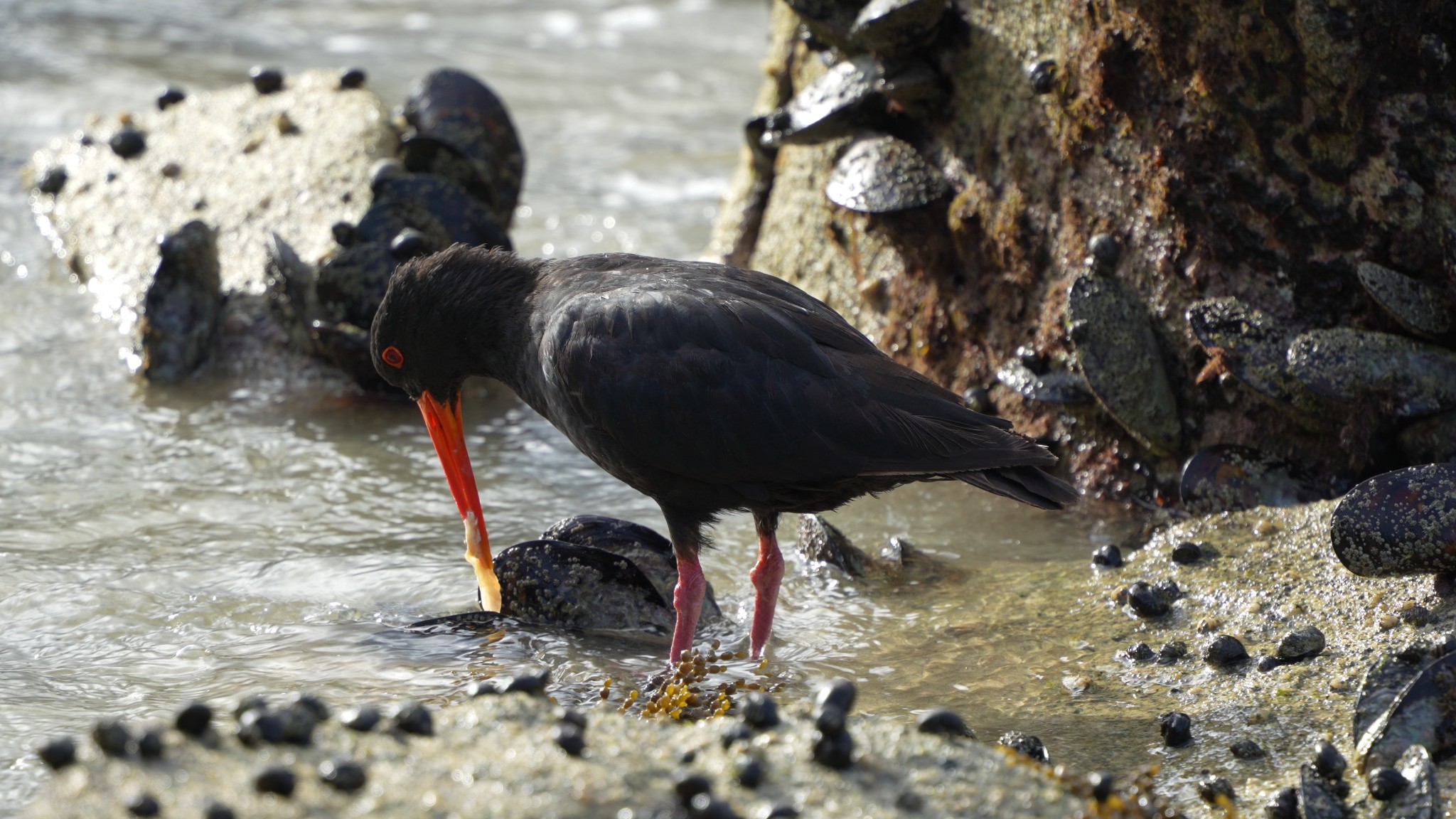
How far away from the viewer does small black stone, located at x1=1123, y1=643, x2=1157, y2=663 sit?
A: 3.86m

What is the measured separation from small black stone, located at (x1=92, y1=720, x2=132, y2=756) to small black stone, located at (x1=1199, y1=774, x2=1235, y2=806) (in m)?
2.28

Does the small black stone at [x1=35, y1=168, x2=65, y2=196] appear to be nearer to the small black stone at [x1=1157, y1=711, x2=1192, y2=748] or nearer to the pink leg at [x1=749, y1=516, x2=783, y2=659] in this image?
the pink leg at [x1=749, y1=516, x2=783, y2=659]

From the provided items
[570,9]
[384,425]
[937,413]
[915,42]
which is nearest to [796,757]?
[937,413]

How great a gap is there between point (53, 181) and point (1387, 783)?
8.72m

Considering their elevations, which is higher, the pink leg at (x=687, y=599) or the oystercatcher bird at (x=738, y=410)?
the oystercatcher bird at (x=738, y=410)

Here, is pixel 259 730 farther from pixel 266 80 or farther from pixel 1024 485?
pixel 266 80

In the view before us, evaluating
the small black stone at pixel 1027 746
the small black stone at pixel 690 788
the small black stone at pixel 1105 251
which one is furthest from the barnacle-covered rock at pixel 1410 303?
the small black stone at pixel 690 788

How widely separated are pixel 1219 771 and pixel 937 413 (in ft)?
4.14

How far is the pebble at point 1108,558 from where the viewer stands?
451 cm

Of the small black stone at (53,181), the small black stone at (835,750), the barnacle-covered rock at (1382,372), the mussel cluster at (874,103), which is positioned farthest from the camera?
the small black stone at (53,181)

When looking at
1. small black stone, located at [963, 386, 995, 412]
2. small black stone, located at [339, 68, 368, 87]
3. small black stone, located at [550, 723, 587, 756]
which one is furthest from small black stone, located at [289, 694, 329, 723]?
small black stone, located at [339, 68, 368, 87]

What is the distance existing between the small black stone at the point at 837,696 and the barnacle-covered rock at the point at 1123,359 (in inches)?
93.2

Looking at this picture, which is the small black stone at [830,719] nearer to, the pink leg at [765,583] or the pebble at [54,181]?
the pink leg at [765,583]

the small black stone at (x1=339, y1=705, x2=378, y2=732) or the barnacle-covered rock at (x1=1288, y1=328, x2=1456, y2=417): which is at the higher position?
the barnacle-covered rock at (x1=1288, y1=328, x2=1456, y2=417)
